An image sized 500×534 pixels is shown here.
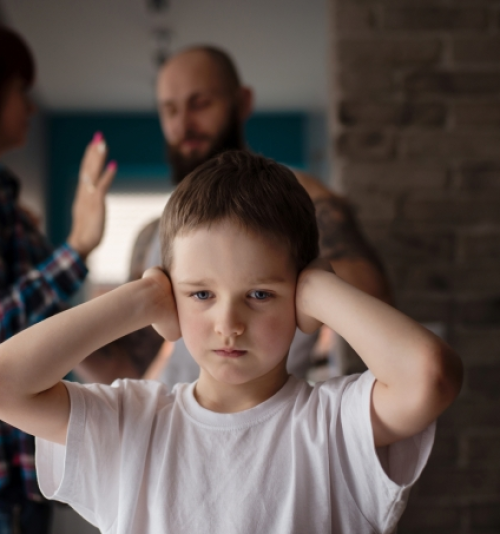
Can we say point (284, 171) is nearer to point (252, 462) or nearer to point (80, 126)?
point (252, 462)

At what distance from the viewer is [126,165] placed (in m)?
4.70

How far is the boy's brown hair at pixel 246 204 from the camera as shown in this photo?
2.13ft

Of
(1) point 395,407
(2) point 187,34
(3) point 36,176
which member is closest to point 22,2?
(2) point 187,34

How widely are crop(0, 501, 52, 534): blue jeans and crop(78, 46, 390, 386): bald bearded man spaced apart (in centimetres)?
26

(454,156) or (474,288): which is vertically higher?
(454,156)

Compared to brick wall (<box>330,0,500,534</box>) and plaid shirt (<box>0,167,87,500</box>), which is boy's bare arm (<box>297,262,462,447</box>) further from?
brick wall (<box>330,0,500,534</box>)

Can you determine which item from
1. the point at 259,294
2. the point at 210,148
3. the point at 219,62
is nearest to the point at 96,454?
the point at 259,294

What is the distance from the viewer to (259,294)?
0.65 meters

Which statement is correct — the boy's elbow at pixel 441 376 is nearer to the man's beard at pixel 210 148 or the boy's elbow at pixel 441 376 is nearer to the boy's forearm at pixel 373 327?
the boy's forearm at pixel 373 327

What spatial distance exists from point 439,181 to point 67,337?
1234 millimetres

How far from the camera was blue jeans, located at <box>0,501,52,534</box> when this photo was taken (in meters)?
1.11

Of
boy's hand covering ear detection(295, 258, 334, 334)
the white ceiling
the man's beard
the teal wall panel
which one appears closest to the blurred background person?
the man's beard

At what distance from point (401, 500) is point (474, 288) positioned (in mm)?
1110

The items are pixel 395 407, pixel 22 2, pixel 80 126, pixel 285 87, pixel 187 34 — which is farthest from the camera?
pixel 80 126
